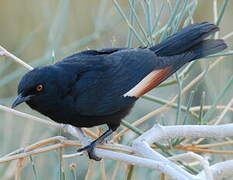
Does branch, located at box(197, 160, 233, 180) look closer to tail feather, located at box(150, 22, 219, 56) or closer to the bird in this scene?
the bird

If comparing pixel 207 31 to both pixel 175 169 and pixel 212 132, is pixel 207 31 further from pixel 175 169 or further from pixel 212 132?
pixel 175 169

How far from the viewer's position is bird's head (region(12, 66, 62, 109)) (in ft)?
7.77

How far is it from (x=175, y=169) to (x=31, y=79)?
0.88 metres

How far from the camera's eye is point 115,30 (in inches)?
181

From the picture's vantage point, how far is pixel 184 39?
2658 mm

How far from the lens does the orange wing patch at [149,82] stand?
2480 millimetres

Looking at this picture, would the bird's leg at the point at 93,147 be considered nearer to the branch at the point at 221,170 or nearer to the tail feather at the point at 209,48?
the tail feather at the point at 209,48

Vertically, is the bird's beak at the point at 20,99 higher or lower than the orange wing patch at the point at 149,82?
higher

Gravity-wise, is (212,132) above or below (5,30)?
above

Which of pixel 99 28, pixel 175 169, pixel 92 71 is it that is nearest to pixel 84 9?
pixel 99 28

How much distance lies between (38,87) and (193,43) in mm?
700

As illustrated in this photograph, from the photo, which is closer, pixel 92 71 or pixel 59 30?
pixel 92 71

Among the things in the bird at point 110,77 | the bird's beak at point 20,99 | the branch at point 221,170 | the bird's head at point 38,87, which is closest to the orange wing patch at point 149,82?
the bird at point 110,77

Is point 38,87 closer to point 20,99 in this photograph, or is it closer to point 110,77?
point 20,99
